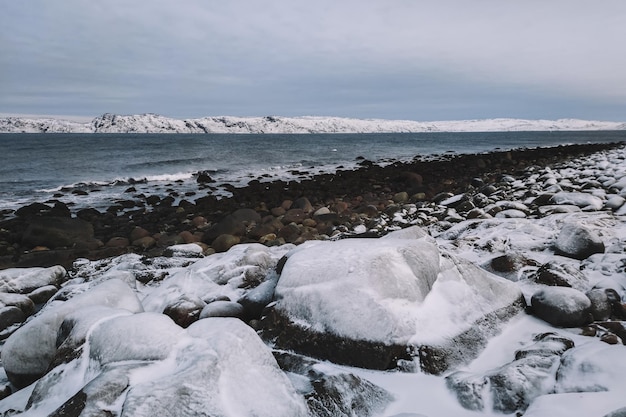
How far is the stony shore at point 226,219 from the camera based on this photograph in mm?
7359

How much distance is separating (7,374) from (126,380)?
168 centimetres

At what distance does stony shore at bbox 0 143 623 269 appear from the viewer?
7.36 meters

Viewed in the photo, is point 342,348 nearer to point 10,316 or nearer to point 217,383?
point 217,383

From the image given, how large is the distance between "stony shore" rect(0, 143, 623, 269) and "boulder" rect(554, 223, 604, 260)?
7.42 ft

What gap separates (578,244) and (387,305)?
9.50 feet

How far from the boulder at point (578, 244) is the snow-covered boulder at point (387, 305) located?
1396mm

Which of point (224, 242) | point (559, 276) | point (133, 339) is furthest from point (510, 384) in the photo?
point (224, 242)

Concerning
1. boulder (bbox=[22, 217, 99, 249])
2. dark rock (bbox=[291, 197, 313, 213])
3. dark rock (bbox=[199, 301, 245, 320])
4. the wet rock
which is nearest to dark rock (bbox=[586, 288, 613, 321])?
dark rock (bbox=[199, 301, 245, 320])

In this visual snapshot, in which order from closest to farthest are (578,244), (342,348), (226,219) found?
(342,348)
(578,244)
(226,219)

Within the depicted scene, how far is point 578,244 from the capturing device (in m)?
4.46

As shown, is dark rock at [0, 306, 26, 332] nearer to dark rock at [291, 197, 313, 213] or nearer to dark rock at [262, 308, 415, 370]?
dark rock at [262, 308, 415, 370]

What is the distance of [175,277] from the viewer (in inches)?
176

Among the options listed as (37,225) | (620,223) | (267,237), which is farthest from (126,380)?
(37,225)

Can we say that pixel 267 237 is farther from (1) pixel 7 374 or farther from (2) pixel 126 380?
(2) pixel 126 380
